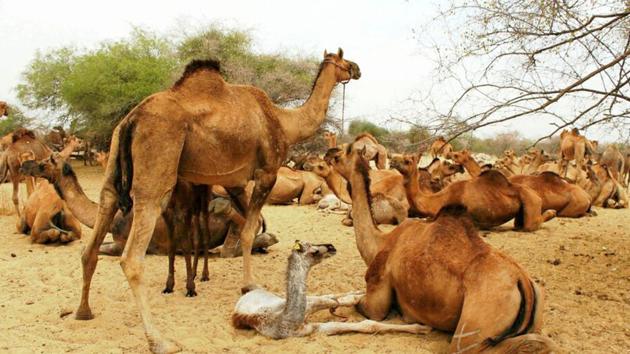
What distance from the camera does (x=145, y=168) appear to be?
5.09 meters

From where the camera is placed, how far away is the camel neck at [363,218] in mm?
5684

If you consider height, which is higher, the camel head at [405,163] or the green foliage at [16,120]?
the green foliage at [16,120]

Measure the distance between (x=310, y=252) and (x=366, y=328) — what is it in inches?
32.0

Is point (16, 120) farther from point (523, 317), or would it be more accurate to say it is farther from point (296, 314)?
point (523, 317)

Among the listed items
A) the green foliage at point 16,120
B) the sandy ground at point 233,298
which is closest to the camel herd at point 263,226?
the sandy ground at point 233,298

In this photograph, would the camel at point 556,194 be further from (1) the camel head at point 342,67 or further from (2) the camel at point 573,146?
(2) the camel at point 573,146

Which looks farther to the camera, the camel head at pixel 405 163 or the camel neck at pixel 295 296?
the camel head at pixel 405 163

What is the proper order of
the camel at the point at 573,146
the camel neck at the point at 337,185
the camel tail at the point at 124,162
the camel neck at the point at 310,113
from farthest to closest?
the camel at the point at 573,146 → the camel neck at the point at 337,185 → the camel neck at the point at 310,113 → the camel tail at the point at 124,162

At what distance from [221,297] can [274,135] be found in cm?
184

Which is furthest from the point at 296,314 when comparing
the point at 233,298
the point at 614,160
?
the point at 614,160

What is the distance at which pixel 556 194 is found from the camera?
1192 centimetres

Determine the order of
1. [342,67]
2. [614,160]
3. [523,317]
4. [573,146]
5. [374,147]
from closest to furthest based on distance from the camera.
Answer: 1. [523,317]
2. [342,67]
3. [374,147]
4. [573,146]
5. [614,160]

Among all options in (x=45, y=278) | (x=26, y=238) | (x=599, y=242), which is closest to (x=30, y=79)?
(x=26, y=238)

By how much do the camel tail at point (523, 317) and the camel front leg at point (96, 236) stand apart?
3.48m
